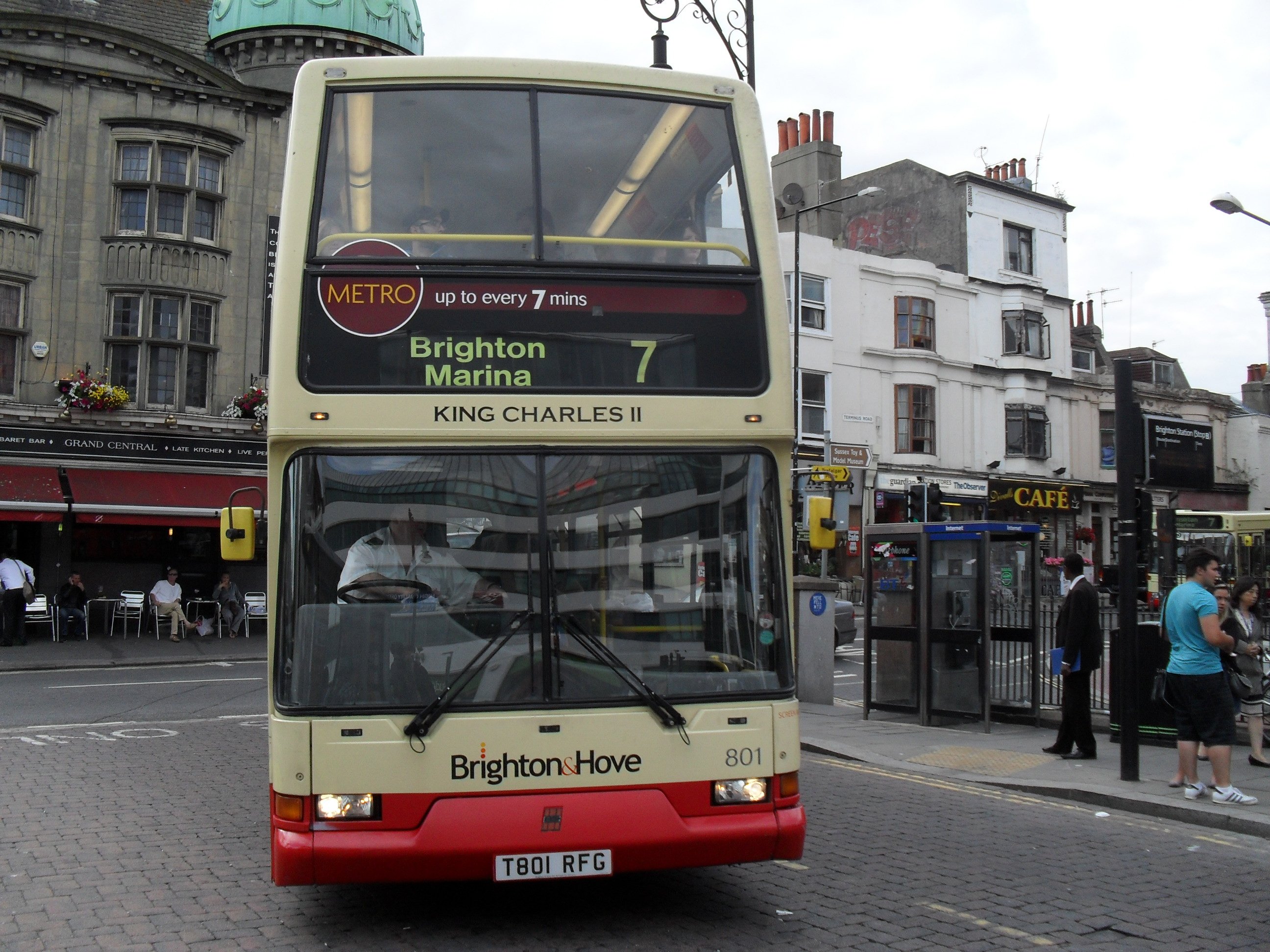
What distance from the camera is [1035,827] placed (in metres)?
8.10

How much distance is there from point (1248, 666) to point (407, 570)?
26.6 ft

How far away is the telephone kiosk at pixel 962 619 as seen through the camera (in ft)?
39.7

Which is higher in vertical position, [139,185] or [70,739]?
[139,185]

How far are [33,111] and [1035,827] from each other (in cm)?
2470

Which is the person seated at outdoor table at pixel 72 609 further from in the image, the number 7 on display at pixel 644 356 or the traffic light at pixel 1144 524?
the number 7 on display at pixel 644 356

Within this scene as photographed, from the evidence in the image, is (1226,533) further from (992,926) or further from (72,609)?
(992,926)

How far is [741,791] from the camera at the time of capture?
5496mm

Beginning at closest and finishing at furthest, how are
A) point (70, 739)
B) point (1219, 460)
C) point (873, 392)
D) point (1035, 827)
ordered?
point (1035, 827), point (70, 739), point (873, 392), point (1219, 460)

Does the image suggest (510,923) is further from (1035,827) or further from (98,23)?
(98,23)

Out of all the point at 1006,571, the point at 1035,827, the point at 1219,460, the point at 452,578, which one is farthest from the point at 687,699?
the point at 1219,460

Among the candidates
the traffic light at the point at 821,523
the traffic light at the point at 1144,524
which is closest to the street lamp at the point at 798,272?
the traffic light at the point at 1144,524

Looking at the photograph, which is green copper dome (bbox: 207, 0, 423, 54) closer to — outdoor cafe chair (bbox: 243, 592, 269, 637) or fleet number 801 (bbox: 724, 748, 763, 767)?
outdoor cafe chair (bbox: 243, 592, 269, 637)

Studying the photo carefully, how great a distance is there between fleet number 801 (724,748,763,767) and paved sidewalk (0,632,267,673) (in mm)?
16980

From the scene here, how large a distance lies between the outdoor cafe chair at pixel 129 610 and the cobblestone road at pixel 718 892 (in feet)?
50.2
